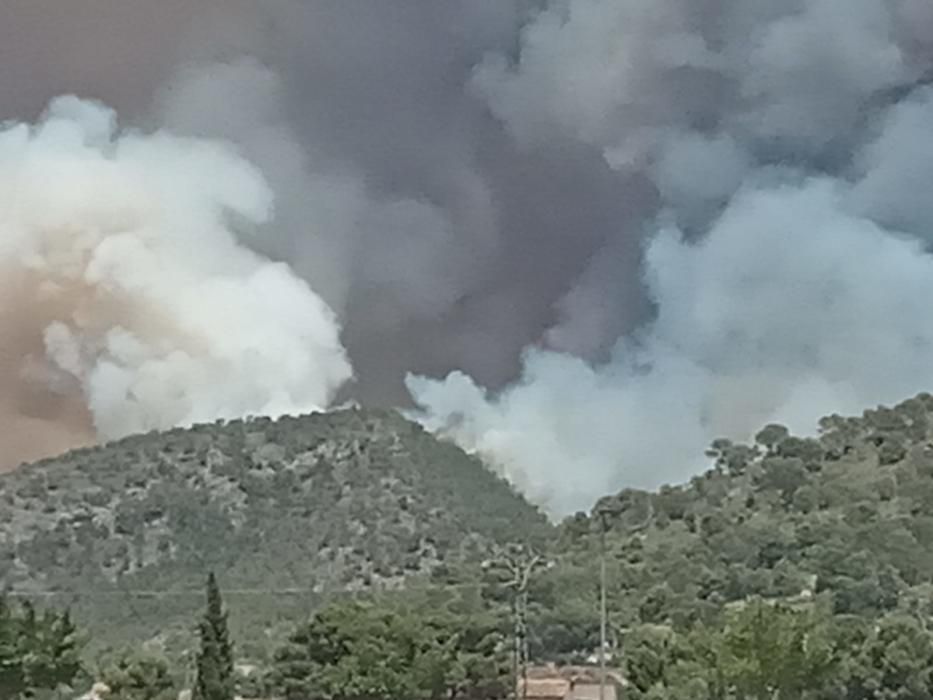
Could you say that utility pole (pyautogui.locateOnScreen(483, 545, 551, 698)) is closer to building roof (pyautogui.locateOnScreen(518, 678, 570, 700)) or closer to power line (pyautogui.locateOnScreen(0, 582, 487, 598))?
building roof (pyautogui.locateOnScreen(518, 678, 570, 700))

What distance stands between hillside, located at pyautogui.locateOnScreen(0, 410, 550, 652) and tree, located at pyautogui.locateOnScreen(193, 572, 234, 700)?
3729 centimetres

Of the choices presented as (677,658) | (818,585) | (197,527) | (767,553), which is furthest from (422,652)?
(197,527)

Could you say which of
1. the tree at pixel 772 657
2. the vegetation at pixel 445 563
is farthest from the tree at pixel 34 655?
the tree at pixel 772 657

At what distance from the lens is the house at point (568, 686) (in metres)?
57.0

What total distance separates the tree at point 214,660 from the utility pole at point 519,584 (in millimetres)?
9240

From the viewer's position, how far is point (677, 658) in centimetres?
5281

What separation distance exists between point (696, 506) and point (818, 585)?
3008 centimetres

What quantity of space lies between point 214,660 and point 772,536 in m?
50.1

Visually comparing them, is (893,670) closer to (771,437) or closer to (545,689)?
(545,689)

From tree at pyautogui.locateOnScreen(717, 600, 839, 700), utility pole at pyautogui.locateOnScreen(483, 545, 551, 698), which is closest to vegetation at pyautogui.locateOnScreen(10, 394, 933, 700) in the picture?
tree at pyautogui.locateOnScreen(717, 600, 839, 700)

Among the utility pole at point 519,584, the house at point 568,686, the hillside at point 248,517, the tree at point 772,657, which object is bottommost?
the tree at point 772,657

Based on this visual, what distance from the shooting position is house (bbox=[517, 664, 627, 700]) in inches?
2245

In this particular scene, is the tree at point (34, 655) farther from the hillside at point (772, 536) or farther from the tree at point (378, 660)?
the hillside at point (772, 536)

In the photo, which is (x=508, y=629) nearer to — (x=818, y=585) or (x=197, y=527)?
(x=818, y=585)
